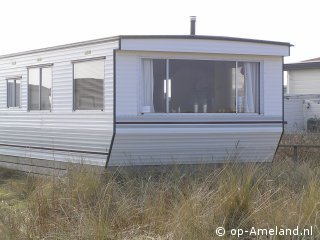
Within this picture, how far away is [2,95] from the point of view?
1538cm

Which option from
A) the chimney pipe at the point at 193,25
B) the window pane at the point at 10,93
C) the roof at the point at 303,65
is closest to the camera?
the chimney pipe at the point at 193,25

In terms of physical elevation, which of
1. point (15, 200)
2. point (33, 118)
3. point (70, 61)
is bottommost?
point (15, 200)

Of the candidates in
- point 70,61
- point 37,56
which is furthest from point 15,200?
point 37,56

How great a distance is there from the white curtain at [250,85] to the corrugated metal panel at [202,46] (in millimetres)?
381

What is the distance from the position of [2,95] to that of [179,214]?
9.74 metres

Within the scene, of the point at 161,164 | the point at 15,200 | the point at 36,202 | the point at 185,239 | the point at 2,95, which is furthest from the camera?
the point at 2,95

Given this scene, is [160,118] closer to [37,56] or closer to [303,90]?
[37,56]

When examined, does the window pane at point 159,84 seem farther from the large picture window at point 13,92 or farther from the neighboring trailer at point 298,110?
the neighboring trailer at point 298,110

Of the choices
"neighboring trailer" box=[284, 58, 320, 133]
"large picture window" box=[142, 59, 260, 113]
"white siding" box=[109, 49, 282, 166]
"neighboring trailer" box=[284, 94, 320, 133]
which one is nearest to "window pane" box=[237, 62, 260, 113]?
"large picture window" box=[142, 59, 260, 113]

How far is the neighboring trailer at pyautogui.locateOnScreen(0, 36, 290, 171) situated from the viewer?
11734 millimetres

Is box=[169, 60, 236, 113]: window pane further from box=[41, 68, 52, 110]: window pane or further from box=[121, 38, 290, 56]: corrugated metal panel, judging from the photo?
box=[41, 68, 52, 110]: window pane

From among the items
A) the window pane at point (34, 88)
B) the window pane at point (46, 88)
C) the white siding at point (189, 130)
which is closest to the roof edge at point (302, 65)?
the white siding at point (189, 130)

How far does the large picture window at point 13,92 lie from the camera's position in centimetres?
1484

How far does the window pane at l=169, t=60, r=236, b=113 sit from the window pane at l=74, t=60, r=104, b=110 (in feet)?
4.52
